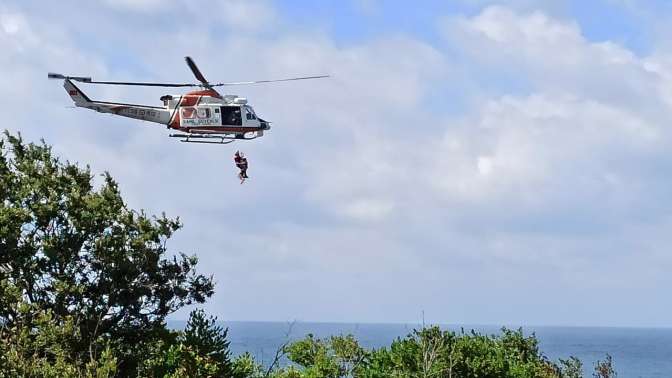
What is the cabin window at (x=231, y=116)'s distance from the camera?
40.0 metres

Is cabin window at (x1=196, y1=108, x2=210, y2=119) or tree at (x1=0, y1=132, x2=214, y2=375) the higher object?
cabin window at (x1=196, y1=108, x2=210, y2=119)

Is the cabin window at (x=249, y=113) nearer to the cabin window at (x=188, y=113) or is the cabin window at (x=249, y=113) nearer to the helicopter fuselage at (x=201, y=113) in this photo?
the helicopter fuselage at (x=201, y=113)

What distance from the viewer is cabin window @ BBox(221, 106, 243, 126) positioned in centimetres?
4000

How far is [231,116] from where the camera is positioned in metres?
40.1

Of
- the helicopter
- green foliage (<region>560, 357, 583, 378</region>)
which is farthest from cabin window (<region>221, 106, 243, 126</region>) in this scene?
green foliage (<region>560, 357, 583, 378</region>)

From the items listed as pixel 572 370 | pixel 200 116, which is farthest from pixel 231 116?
pixel 572 370

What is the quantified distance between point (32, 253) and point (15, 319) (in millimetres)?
2677

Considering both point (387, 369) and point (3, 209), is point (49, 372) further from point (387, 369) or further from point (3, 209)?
point (387, 369)

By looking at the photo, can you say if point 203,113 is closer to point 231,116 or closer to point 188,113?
point 188,113

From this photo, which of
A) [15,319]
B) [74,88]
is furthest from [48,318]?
[74,88]

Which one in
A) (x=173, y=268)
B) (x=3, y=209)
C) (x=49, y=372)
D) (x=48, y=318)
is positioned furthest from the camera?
(x=173, y=268)

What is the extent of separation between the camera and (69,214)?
115 feet

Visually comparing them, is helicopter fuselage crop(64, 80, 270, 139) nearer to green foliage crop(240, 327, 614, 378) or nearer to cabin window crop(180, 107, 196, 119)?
cabin window crop(180, 107, 196, 119)

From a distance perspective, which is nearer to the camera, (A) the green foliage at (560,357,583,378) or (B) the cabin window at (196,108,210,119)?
(B) the cabin window at (196,108,210,119)
